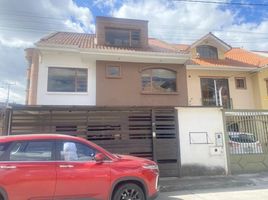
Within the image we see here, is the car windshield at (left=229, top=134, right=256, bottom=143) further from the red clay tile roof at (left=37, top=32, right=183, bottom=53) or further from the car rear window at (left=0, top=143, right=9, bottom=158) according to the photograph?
the car rear window at (left=0, top=143, right=9, bottom=158)

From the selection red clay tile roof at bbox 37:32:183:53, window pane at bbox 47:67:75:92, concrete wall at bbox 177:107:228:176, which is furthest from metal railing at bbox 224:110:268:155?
window pane at bbox 47:67:75:92

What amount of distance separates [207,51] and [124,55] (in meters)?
8.92

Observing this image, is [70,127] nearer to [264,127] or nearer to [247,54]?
[264,127]

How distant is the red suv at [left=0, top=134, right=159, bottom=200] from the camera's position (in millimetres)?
4977

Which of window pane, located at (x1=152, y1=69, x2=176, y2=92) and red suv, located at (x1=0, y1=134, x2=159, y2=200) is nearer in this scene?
red suv, located at (x1=0, y1=134, x2=159, y2=200)

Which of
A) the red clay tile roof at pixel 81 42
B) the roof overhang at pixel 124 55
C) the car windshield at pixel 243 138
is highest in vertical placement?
the red clay tile roof at pixel 81 42

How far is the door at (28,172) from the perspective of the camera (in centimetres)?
489

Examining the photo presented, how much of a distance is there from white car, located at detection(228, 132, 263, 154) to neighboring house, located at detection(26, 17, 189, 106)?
4.19 metres

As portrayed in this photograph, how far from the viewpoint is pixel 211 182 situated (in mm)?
9156

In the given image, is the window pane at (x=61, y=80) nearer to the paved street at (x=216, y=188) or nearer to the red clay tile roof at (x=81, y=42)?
the red clay tile roof at (x=81, y=42)

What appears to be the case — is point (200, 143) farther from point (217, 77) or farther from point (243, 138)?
point (217, 77)

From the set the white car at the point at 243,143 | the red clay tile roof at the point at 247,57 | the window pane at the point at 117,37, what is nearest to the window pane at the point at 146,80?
the window pane at the point at 117,37

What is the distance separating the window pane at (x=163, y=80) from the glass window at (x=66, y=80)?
418 cm

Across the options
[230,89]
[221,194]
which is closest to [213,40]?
[230,89]
